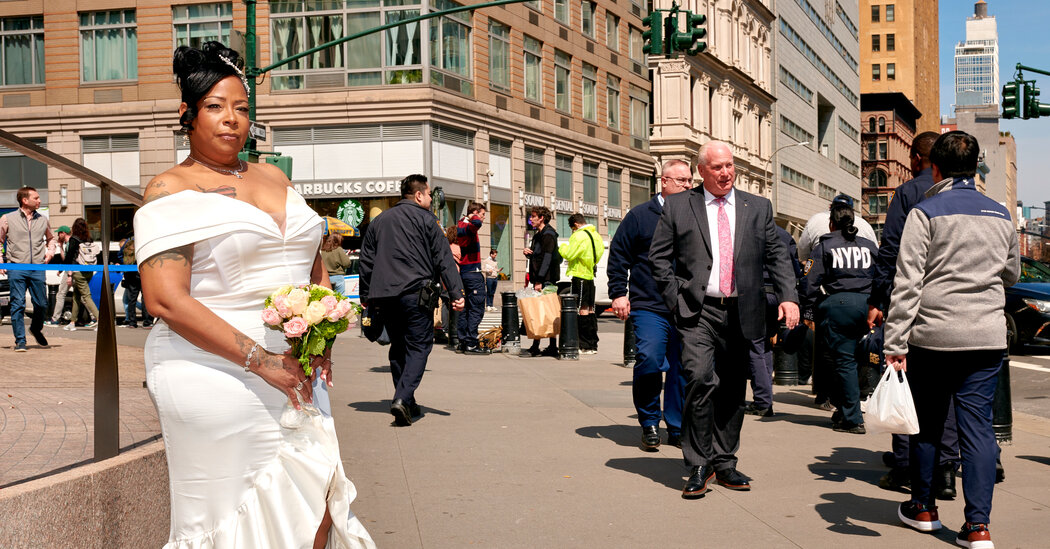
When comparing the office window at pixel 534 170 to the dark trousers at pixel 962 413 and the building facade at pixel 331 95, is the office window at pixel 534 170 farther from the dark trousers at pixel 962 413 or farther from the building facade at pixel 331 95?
the dark trousers at pixel 962 413

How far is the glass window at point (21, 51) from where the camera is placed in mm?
35438

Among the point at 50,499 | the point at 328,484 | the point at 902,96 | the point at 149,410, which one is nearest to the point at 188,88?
the point at 328,484

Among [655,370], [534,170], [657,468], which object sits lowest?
[657,468]

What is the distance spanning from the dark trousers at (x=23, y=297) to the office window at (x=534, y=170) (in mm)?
29283

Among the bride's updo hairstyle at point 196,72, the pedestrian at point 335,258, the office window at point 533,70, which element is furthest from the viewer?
the office window at point 533,70

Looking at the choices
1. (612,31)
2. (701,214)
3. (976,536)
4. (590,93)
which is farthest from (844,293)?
(612,31)

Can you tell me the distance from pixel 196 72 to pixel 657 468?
463 centimetres

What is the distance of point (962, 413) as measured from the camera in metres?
5.09

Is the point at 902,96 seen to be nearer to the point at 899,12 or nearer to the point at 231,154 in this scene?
the point at 899,12

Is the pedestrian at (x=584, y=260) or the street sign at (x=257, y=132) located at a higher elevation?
the street sign at (x=257, y=132)

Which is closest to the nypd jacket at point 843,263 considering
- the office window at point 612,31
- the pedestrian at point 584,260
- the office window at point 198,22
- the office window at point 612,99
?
the pedestrian at point 584,260

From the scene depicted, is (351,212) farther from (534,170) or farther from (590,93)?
→ (590,93)

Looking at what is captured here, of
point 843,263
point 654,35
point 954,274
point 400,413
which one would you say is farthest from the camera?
point 654,35

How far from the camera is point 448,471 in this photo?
684 centimetres
